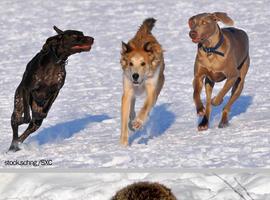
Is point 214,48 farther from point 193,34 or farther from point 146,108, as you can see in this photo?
point 146,108

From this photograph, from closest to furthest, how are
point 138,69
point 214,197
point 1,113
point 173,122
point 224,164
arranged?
point 214,197 < point 224,164 < point 138,69 < point 173,122 < point 1,113

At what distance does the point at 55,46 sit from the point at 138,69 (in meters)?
0.86

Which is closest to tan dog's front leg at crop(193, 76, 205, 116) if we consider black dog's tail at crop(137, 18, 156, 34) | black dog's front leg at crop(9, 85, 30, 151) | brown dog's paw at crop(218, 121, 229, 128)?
brown dog's paw at crop(218, 121, 229, 128)

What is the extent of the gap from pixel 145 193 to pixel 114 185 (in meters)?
2.72

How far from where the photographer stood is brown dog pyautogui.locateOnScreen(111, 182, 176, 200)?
577 cm

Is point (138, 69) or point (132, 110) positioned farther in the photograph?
point (132, 110)

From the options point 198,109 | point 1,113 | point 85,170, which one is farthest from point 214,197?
point 1,113

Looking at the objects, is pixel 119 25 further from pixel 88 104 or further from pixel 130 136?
pixel 130 136

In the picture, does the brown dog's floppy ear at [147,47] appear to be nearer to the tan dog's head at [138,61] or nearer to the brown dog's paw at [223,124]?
the tan dog's head at [138,61]

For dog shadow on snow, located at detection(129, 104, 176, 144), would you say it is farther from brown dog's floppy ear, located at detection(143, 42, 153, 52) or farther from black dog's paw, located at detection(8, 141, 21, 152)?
black dog's paw, located at detection(8, 141, 21, 152)

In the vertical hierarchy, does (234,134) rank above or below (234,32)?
below

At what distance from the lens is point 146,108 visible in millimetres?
9922

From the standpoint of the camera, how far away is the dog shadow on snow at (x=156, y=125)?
10.5m

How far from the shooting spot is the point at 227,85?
10320 millimetres
